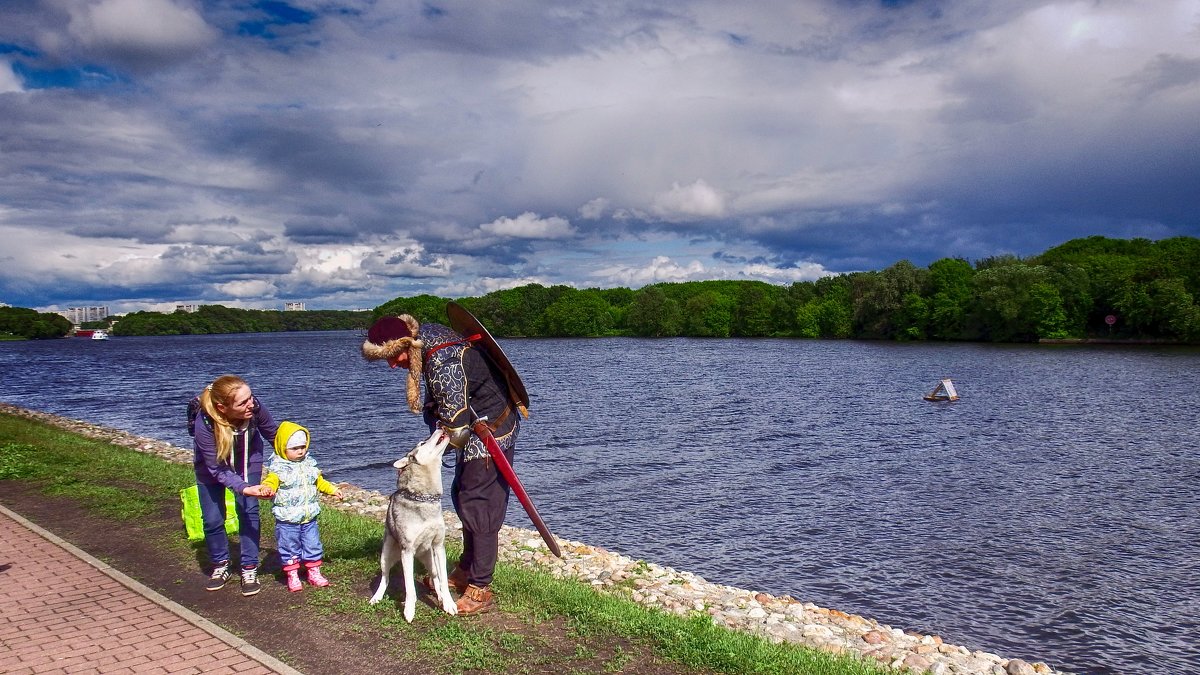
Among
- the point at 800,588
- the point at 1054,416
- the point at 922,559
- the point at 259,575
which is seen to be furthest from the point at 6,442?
the point at 1054,416

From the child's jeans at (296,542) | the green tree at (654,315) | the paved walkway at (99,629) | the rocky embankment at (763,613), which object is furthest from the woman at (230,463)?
the green tree at (654,315)

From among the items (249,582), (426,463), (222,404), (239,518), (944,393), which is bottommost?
(944,393)

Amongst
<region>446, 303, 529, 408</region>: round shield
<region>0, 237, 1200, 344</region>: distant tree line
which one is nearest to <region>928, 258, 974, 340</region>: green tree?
<region>0, 237, 1200, 344</region>: distant tree line

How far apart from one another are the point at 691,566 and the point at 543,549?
2728 mm

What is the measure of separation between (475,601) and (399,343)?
7.87ft

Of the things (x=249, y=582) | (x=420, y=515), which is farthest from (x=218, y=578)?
(x=420, y=515)

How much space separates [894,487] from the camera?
18453 millimetres

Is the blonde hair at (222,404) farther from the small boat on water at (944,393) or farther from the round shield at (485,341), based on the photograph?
the small boat on water at (944,393)

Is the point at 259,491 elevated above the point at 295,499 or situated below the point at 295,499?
above

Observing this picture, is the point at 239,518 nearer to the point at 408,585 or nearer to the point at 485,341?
the point at 408,585

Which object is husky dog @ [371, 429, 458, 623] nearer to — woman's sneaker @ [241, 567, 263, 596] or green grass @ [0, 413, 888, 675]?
green grass @ [0, 413, 888, 675]

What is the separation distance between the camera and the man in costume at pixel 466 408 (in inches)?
249

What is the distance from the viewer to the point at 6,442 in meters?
17.2

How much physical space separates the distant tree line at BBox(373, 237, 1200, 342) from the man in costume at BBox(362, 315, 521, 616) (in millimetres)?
54379
